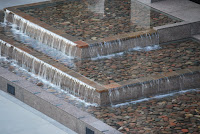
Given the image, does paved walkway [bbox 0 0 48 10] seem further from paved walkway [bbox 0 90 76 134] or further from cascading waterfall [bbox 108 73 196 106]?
cascading waterfall [bbox 108 73 196 106]

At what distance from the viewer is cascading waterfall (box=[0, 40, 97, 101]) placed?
8320 millimetres

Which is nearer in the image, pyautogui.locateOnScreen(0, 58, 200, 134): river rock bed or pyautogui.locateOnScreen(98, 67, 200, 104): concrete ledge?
pyautogui.locateOnScreen(0, 58, 200, 134): river rock bed

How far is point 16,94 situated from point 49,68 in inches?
32.4

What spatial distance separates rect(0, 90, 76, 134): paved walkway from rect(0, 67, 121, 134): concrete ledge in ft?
0.31

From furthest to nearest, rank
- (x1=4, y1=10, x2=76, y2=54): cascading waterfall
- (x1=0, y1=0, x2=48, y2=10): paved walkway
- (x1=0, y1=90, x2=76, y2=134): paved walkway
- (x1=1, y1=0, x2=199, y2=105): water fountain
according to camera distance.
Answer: (x1=0, y1=0, x2=48, y2=10): paved walkway < (x1=4, y1=10, x2=76, y2=54): cascading waterfall < (x1=1, y1=0, x2=199, y2=105): water fountain < (x1=0, y1=90, x2=76, y2=134): paved walkway

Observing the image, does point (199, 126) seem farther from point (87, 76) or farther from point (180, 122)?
point (87, 76)

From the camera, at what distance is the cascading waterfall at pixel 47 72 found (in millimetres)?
8320

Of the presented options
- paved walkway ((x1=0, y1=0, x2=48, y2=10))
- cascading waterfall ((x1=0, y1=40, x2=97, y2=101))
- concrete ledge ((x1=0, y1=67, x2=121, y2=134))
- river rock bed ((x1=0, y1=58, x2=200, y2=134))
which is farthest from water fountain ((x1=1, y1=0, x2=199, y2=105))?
paved walkway ((x1=0, y1=0, x2=48, y2=10))

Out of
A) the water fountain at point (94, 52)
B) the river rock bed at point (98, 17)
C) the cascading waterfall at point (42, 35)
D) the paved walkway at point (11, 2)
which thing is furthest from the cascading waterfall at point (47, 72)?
the paved walkway at point (11, 2)

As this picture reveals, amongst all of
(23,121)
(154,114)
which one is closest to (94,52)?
(154,114)

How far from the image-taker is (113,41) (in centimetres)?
981

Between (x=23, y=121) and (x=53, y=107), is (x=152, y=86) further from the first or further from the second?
(x=23, y=121)

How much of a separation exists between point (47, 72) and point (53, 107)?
1.37m

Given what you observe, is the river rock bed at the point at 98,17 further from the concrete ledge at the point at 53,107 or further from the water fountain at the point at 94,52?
the concrete ledge at the point at 53,107
